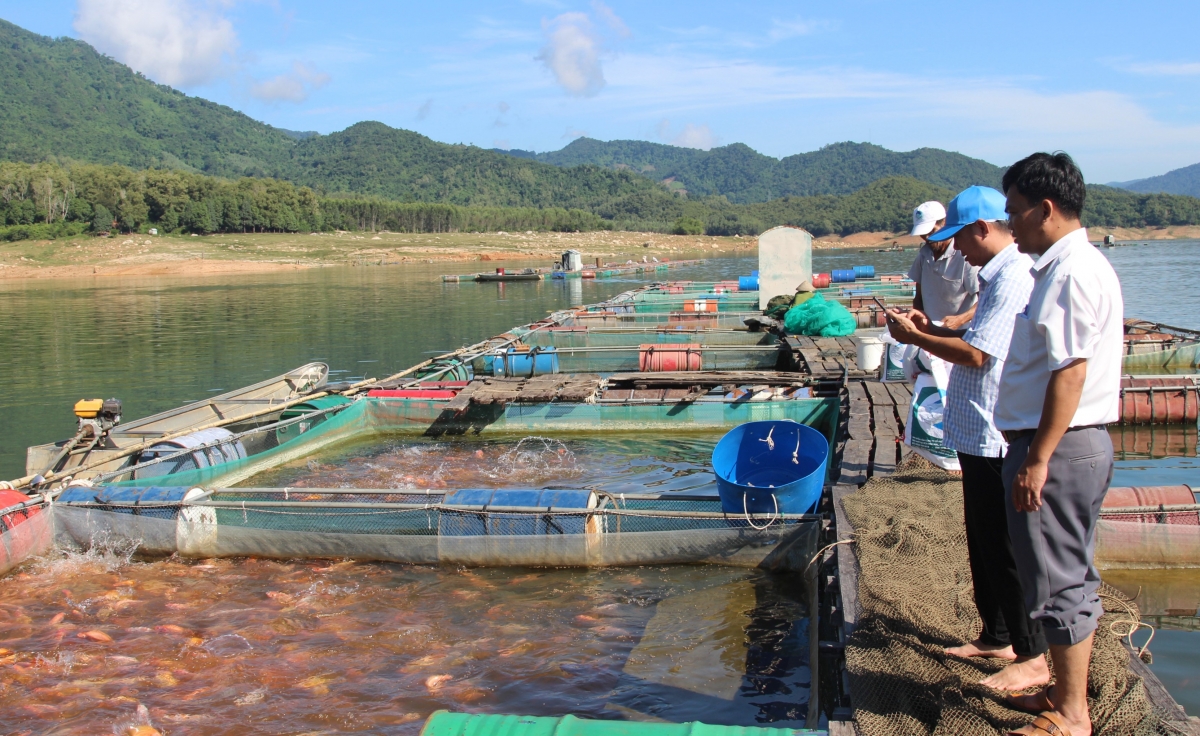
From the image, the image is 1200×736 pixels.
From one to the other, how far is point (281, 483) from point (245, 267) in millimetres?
63148

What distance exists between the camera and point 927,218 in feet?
18.2

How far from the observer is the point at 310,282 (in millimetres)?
52719

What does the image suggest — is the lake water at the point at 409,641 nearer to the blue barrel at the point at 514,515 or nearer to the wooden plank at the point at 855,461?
the blue barrel at the point at 514,515

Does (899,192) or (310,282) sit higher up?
(899,192)

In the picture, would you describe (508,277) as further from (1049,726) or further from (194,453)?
(1049,726)

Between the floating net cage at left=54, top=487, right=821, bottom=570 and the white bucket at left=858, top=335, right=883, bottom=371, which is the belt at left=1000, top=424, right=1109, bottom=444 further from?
the white bucket at left=858, top=335, right=883, bottom=371

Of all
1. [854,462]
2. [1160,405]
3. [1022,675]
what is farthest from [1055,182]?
[1160,405]

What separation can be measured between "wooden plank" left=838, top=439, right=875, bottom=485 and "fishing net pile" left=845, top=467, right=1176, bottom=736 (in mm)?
1107

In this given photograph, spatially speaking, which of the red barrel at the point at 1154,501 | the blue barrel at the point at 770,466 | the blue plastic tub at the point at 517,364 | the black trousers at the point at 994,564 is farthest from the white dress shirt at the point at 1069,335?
the blue plastic tub at the point at 517,364

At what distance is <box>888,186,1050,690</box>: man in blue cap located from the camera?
346 centimetres

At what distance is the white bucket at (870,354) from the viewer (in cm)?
1242

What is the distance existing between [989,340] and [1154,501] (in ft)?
13.4

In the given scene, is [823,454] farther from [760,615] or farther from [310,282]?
[310,282]

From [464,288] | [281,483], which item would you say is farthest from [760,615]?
[464,288]
